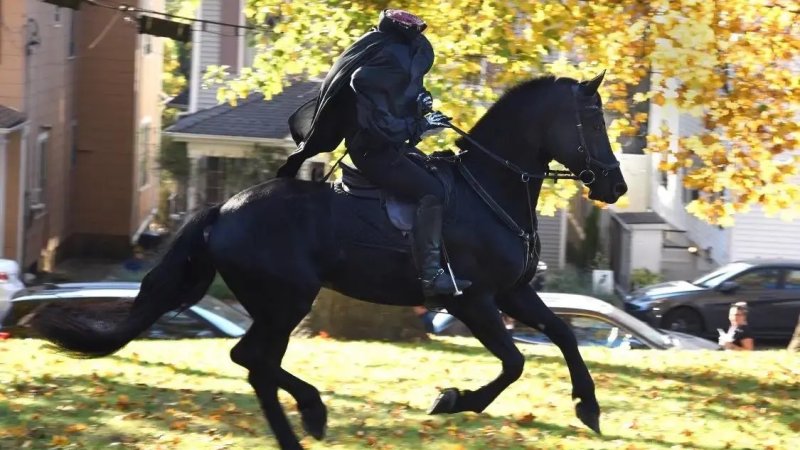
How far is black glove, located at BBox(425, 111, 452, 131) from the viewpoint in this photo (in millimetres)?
7965

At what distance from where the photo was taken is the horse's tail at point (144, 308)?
7906 mm

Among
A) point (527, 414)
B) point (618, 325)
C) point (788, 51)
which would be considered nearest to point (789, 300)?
point (618, 325)

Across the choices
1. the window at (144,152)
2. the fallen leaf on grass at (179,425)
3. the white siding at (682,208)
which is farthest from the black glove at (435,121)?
the window at (144,152)

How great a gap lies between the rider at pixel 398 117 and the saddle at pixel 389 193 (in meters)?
0.06

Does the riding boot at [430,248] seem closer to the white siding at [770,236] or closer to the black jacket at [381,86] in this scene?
the black jacket at [381,86]

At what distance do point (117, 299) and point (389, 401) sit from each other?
5.96m

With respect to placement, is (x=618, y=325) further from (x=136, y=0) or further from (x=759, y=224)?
(x=136, y=0)

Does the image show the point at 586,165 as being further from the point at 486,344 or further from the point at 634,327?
the point at 634,327

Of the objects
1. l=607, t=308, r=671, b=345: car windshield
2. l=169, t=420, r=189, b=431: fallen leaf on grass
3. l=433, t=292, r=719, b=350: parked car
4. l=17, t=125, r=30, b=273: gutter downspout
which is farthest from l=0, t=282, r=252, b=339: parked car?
l=17, t=125, r=30, b=273: gutter downspout

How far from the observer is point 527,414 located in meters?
9.20

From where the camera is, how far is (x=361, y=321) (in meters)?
15.4

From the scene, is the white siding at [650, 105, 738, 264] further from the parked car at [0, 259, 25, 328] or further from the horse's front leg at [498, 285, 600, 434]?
the horse's front leg at [498, 285, 600, 434]

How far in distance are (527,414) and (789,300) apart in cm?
1610

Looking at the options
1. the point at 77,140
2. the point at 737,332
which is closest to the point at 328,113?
the point at 737,332
